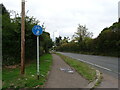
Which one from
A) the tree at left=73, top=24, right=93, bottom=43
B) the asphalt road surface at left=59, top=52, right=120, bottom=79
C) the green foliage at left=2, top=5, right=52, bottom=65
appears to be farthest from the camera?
the tree at left=73, top=24, right=93, bottom=43

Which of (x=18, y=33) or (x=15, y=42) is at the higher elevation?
(x=18, y=33)

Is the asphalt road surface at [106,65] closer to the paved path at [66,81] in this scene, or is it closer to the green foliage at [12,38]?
the paved path at [66,81]

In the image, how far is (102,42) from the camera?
111 feet

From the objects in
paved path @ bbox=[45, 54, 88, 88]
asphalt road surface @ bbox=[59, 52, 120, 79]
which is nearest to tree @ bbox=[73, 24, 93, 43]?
asphalt road surface @ bbox=[59, 52, 120, 79]

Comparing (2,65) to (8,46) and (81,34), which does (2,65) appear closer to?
(8,46)

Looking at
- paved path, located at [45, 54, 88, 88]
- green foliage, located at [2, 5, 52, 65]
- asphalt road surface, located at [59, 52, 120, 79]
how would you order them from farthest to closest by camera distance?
green foliage, located at [2, 5, 52, 65], asphalt road surface, located at [59, 52, 120, 79], paved path, located at [45, 54, 88, 88]

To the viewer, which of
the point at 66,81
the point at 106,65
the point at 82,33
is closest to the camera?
the point at 66,81

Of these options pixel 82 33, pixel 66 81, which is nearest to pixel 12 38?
pixel 66 81

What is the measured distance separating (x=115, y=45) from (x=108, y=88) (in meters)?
26.0

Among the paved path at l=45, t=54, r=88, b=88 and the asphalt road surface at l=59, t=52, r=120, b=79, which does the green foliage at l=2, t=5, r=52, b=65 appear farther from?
the asphalt road surface at l=59, t=52, r=120, b=79

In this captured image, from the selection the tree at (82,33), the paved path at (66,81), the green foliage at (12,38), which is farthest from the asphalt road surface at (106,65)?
the tree at (82,33)

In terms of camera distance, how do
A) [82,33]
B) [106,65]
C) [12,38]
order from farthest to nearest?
[82,33] < [106,65] < [12,38]

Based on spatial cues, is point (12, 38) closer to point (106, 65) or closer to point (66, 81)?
point (66, 81)

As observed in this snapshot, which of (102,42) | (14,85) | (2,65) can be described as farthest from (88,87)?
(102,42)
